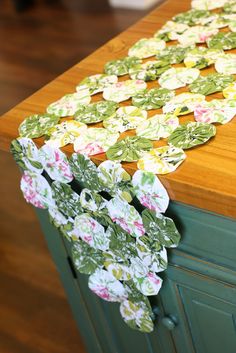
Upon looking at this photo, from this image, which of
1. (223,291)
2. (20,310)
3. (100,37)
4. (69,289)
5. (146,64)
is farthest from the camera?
(100,37)

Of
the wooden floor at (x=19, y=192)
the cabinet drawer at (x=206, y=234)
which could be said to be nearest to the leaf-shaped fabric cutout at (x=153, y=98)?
the cabinet drawer at (x=206, y=234)

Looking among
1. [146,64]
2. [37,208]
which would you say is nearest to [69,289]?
Result: [37,208]

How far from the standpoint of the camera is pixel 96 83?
4.04 ft

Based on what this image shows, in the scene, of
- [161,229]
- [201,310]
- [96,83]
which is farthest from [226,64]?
[201,310]

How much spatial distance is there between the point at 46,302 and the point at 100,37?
2.36m

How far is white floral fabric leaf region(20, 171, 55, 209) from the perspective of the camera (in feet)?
3.81

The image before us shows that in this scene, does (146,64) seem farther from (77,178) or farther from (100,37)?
(100,37)

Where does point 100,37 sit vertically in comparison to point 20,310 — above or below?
above

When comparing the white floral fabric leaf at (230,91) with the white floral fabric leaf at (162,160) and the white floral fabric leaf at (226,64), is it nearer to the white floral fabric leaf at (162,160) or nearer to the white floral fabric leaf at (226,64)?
the white floral fabric leaf at (226,64)

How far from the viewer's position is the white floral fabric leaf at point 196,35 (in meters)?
1.27

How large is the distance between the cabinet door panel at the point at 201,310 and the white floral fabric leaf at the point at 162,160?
0.24m

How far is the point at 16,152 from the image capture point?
115cm

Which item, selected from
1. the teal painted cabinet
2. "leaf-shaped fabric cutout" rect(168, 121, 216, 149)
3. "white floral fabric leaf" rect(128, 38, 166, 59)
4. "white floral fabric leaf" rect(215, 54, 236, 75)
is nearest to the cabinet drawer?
the teal painted cabinet

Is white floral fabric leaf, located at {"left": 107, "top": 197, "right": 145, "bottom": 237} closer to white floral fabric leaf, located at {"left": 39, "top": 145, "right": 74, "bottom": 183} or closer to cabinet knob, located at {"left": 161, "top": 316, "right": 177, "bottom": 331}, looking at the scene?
white floral fabric leaf, located at {"left": 39, "top": 145, "right": 74, "bottom": 183}
